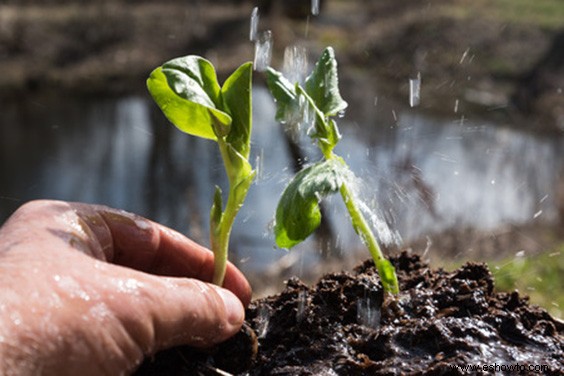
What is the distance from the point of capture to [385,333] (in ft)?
2.74

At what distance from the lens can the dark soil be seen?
80 cm

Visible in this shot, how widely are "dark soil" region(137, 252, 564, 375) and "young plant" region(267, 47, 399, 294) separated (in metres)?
0.05

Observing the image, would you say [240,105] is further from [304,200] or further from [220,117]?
[304,200]

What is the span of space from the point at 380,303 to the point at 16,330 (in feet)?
1.47

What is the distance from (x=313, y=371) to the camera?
2.64ft

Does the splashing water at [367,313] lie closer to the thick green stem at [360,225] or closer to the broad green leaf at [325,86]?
the thick green stem at [360,225]

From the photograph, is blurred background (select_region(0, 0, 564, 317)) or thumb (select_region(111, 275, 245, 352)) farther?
blurred background (select_region(0, 0, 564, 317))

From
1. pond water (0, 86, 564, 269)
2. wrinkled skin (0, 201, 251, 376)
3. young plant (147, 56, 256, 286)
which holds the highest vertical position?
young plant (147, 56, 256, 286)

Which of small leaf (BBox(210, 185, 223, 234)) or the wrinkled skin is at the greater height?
small leaf (BBox(210, 185, 223, 234))

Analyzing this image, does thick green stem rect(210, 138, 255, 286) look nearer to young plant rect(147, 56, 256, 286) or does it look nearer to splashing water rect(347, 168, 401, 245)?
young plant rect(147, 56, 256, 286)

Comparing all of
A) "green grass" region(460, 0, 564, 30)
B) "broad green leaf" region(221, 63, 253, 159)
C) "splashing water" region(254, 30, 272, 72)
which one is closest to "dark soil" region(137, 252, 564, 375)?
"broad green leaf" region(221, 63, 253, 159)

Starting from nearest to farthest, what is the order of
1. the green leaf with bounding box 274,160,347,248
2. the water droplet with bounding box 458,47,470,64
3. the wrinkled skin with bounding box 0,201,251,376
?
1. the wrinkled skin with bounding box 0,201,251,376
2. the green leaf with bounding box 274,160,347,248
3. the water droplet with bounding box 458,47,470,64

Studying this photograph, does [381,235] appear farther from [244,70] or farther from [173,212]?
[173,212]

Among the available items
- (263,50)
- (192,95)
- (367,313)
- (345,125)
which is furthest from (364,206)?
(345,125)
